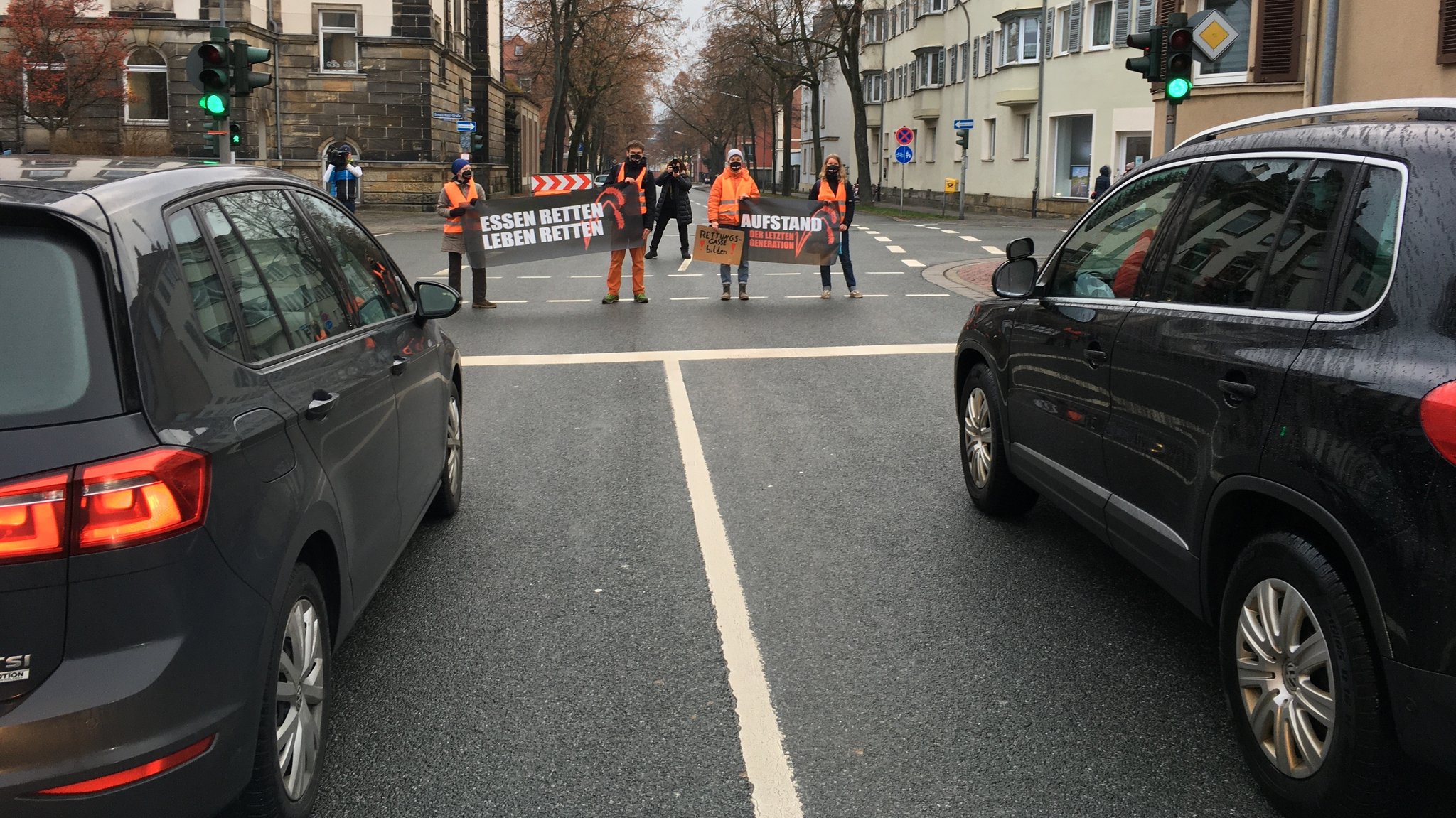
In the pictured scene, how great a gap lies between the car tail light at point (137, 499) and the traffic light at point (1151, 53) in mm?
13884

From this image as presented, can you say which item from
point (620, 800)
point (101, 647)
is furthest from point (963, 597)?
point (101, 647)

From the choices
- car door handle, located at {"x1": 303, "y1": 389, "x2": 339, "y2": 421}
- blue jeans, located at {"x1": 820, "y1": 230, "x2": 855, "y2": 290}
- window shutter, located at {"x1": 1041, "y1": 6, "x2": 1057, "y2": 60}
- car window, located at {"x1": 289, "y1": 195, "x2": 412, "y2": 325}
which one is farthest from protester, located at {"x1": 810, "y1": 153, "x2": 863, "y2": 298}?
window shutter, located at {"x1": 1041, "y1": 6, "x2": 1057, "y2": 60}

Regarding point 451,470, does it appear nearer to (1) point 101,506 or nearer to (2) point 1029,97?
(1) point 101,506

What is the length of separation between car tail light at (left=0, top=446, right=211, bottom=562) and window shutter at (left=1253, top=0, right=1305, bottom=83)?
24883mm

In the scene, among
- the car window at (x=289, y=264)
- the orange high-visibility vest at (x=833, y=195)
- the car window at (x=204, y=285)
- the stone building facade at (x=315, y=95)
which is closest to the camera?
the car window at (x=204, y=285)

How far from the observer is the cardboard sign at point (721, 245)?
1792 cm

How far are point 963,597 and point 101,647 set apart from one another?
3289 mm

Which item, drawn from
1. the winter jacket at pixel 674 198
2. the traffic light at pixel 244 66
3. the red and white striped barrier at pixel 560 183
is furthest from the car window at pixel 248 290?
the winter jacket at pixel 674 198

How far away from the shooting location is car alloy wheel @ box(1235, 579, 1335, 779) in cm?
329

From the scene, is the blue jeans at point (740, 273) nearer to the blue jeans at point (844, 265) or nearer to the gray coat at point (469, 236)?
the blue jeans at point (844, 265)

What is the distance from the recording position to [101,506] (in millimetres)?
2658

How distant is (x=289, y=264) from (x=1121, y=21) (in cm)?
4365

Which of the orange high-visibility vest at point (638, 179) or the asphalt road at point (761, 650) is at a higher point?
the orange high-visibility vest at point (638, 179)

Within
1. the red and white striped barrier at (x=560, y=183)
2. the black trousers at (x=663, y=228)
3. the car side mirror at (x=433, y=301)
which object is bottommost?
the black trousers at (x=663, y=228)
